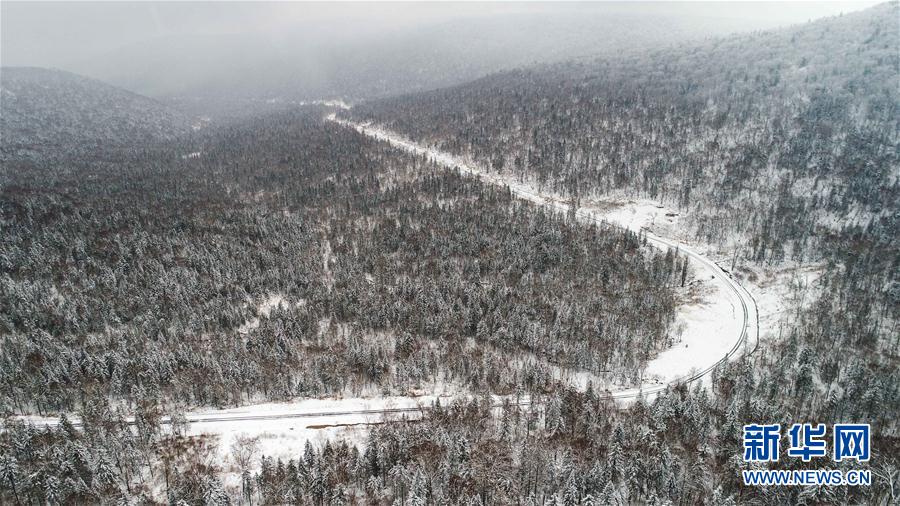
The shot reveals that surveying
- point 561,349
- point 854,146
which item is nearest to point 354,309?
point 561,349

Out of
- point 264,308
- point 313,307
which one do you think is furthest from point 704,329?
point 264,308

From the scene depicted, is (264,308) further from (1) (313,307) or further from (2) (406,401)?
(2) (406,401)

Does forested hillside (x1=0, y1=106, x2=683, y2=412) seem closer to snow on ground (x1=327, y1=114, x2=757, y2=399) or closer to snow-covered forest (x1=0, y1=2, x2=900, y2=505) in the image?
snow-covered forest (x1=0, y1=2, x2=900, y2=505)

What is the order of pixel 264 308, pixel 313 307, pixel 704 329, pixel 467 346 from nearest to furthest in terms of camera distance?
1. pixel 704 329
2. pixel 467 346
3. pixel 313 307
4. pixel 264 308

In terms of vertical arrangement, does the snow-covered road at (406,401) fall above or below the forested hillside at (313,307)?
below

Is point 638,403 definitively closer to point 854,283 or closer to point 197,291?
point 854,283

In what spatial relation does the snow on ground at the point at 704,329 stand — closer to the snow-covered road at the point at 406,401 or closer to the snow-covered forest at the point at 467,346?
the snow-covered road at the point at 406,401

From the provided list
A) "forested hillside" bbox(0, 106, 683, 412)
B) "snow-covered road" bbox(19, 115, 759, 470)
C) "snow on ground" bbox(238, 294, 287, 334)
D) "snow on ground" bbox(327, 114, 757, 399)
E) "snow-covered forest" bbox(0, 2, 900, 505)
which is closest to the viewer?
"snow-covered forest" bbox(0, 2, 900, 505)

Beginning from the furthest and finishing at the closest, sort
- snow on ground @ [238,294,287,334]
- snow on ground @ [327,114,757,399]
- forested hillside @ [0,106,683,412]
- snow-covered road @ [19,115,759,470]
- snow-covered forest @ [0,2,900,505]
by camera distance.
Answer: snow on ground @ [238,294,287,334], snow on ground @ [327,114,757,399], forested hillside @ [0,106,683,412], snow-covered road @ [19,115,759,470], snow-covered forest @ [0,2,900,505]

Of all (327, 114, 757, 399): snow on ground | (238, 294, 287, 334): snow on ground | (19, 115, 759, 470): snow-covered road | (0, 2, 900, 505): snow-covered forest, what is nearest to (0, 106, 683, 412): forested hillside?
(238, 294, 287, 334): snow on ground

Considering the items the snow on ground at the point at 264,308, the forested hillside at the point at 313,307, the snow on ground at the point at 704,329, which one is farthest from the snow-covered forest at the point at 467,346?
the snow on ground at the point at 264,308

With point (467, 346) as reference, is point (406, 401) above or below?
above
